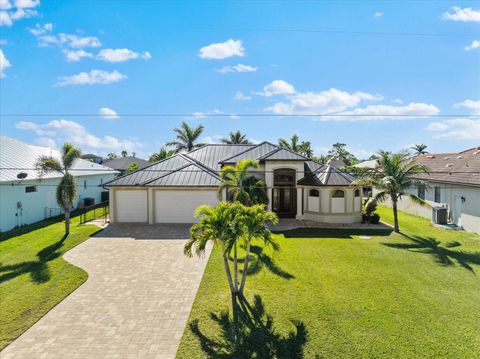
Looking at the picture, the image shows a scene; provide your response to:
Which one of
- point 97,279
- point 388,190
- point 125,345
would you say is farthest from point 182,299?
point 388,190

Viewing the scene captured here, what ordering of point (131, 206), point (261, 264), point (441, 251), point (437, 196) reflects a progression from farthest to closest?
1. point (437, 196)
2. point (131, 206)
3. point (441, 251)
4. point (261, 264)

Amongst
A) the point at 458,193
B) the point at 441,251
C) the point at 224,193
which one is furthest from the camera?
the point at 224,193

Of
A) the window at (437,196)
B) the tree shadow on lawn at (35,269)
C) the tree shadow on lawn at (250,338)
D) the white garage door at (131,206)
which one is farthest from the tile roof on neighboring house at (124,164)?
the tree shadow on lawn at (250,338)

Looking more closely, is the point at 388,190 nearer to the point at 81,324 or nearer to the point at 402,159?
the point at 402,159

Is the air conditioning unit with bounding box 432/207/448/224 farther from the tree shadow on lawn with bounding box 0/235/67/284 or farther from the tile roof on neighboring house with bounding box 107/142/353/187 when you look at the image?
the tree shadow on lawn with bounding box 0/235/67/284

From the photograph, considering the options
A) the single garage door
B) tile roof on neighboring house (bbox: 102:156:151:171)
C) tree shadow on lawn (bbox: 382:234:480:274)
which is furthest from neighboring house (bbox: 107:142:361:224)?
tile roof on neighboring house (bbox: 102:156:151:171)

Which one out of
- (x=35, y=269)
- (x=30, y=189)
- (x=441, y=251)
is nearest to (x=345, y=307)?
(x=441, y=251)

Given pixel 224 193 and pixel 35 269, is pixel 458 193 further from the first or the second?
pixel 35 269
